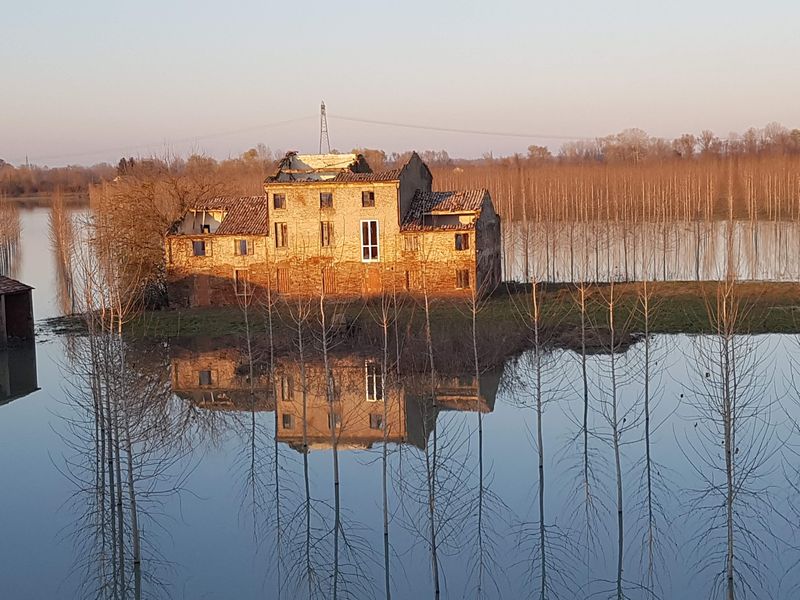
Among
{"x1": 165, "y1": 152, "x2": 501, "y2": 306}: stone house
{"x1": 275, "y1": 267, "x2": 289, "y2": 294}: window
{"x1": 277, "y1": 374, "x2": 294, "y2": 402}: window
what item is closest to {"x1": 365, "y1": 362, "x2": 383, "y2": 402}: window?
{"x1": 277, "y1": 374, "x2": 294, "y2": 402}: window

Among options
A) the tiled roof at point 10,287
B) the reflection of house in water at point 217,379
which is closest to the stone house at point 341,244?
the reflection of house in water at point 217,379

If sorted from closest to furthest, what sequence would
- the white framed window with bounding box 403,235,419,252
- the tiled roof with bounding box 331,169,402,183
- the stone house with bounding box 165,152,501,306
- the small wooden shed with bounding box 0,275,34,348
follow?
the small wooden shed with bounding box 0,275,34,348
the stone house with bounding box 165,152,501,306
the white framed window with bounding box 403,235,419,252
the tiled roof with bounding box 331,169,402,183

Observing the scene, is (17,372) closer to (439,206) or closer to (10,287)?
(10,287)

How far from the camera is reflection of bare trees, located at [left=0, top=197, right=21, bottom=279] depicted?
46719 millimetres

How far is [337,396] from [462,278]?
38.8 ft

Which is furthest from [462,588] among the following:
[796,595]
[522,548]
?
[796,595]

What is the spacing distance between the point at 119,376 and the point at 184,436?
4891 mm

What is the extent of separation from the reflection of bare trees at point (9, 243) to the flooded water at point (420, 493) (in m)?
30.7

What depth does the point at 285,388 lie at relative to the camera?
1905 cm

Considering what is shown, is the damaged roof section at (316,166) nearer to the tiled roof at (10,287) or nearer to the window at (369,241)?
the window at (369,241)

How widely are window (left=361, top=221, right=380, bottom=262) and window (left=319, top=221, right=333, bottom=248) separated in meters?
1.14

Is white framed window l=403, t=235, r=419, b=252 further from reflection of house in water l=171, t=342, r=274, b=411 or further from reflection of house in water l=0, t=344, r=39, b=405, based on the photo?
reflection of house in water l=0, t=344, r=39, b=405

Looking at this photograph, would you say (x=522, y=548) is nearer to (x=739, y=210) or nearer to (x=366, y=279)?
(x=366, y=279)

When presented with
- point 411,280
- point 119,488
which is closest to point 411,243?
point 411,280
